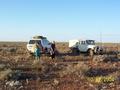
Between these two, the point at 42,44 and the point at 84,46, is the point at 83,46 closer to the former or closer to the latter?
the point at 84,46

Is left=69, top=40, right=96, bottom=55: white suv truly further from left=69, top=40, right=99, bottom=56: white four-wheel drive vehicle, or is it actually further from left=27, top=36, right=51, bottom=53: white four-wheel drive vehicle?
left=27, top=36, right=51, bottom=53: white four-wheel drive vehicle

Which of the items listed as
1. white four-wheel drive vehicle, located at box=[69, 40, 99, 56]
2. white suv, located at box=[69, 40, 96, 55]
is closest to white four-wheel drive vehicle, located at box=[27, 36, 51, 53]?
white four-wheel drive vehicle, located at box=[69, 40, 99, 56]

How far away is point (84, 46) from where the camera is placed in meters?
38.2

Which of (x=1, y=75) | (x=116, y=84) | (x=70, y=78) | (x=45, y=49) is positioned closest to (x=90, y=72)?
(x=70, y=78)

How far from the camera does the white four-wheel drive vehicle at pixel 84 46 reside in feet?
120

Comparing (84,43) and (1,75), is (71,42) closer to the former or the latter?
(84,43)

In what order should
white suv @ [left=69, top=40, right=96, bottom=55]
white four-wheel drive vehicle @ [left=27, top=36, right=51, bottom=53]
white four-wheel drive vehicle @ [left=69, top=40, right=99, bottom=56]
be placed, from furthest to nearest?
white suv @ [left=69, top=40, right=96, bottom=55], white four-wheel drive vehicle @ [left=69, top=40, right=99, bottom=56], white four-wheel drive vehicle @ [left=27, top=36, right=51, bottom=53]

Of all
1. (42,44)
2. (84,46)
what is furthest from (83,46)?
(42,44)

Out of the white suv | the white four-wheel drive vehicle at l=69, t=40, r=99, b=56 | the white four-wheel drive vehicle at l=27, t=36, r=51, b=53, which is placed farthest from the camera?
the white suv

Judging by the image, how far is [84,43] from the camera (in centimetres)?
3859

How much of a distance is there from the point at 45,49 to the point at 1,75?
1543cm

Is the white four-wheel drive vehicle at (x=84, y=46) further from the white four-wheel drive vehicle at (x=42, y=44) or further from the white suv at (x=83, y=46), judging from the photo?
the white four-wheel drive vehicle at (x=42, y=44)

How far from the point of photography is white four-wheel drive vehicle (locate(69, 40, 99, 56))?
36.6 m

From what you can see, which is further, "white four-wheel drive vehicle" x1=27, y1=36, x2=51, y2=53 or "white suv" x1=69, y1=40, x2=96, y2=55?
"white suv" x1=69, y1=40, x2=96, y2=55
